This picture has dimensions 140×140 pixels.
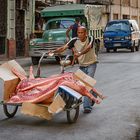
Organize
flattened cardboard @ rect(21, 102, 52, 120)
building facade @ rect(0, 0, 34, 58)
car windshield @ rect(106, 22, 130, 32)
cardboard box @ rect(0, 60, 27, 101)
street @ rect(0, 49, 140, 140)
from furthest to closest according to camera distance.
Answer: car windshield @ rect(106, 22, 130, 32)
building facade @ rect(0, 0, 34, 58)
cardboard box @ rect(0, 60, 27, 101)
flattened cardboard @ rect(21, 102, 52, 120)
street @ rect(0, 49, 140, 140)

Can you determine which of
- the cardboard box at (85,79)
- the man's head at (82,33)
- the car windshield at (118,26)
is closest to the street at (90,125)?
the cardboard box at (85,79)

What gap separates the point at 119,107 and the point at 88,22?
1661 centimetres

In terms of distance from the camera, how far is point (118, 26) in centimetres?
3362

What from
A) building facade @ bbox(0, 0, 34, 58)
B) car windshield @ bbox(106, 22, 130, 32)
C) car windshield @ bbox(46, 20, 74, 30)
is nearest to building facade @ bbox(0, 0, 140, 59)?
building facade @ bbox(0, 0, 34, 58)

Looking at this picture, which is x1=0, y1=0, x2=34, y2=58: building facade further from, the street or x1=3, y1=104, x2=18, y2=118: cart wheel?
x1=3, y1=104, x2=18, y2=118: cart wheel

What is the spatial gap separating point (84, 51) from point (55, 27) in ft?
51.2

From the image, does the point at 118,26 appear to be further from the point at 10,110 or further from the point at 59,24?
the point at 10,110

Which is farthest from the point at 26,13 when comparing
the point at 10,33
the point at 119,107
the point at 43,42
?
the point at 119,107

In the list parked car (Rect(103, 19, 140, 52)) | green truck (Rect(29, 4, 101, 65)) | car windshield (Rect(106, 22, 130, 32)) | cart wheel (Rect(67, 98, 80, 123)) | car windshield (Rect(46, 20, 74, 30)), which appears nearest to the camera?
cart wheel (Rect(67, 98, 80, 123))

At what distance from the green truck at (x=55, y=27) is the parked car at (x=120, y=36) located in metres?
5.90

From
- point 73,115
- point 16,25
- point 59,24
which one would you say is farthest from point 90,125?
point 16,25

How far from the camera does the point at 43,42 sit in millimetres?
23250

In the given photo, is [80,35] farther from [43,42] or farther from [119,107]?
[43,42]

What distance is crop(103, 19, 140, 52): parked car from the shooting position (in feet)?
108
